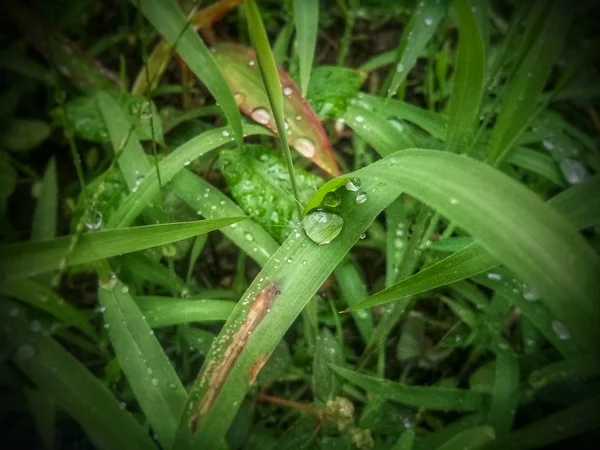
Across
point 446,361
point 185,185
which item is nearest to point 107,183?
point 185,185

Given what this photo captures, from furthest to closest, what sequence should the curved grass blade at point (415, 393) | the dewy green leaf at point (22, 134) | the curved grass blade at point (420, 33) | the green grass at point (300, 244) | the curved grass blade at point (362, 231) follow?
the dewy green leaf at point (22, 134) → the curved grass blade at point (420, 33) → the curved grass blade at point (415, 393) → the green grass at point (300, 244) → the curved grass blade at point (362, 231)

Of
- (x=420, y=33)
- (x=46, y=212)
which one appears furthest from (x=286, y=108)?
(x=46, y=212)

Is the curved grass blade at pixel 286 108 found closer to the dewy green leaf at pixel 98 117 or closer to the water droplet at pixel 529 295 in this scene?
the dewy green leaf at pixel 98 117

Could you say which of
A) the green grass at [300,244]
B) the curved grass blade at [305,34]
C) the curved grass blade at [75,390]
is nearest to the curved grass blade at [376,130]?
the green grass at [300,244]

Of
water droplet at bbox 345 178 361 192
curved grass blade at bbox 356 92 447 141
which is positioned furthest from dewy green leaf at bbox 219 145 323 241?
curved grass blade at bbox 356 92 447 141

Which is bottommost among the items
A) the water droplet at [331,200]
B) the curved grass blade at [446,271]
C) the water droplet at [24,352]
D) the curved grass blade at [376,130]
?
the curved grass blade at [446,271]

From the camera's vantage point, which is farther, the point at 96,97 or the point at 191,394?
the point at 96,97

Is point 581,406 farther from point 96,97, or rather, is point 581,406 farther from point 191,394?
point 96,97
